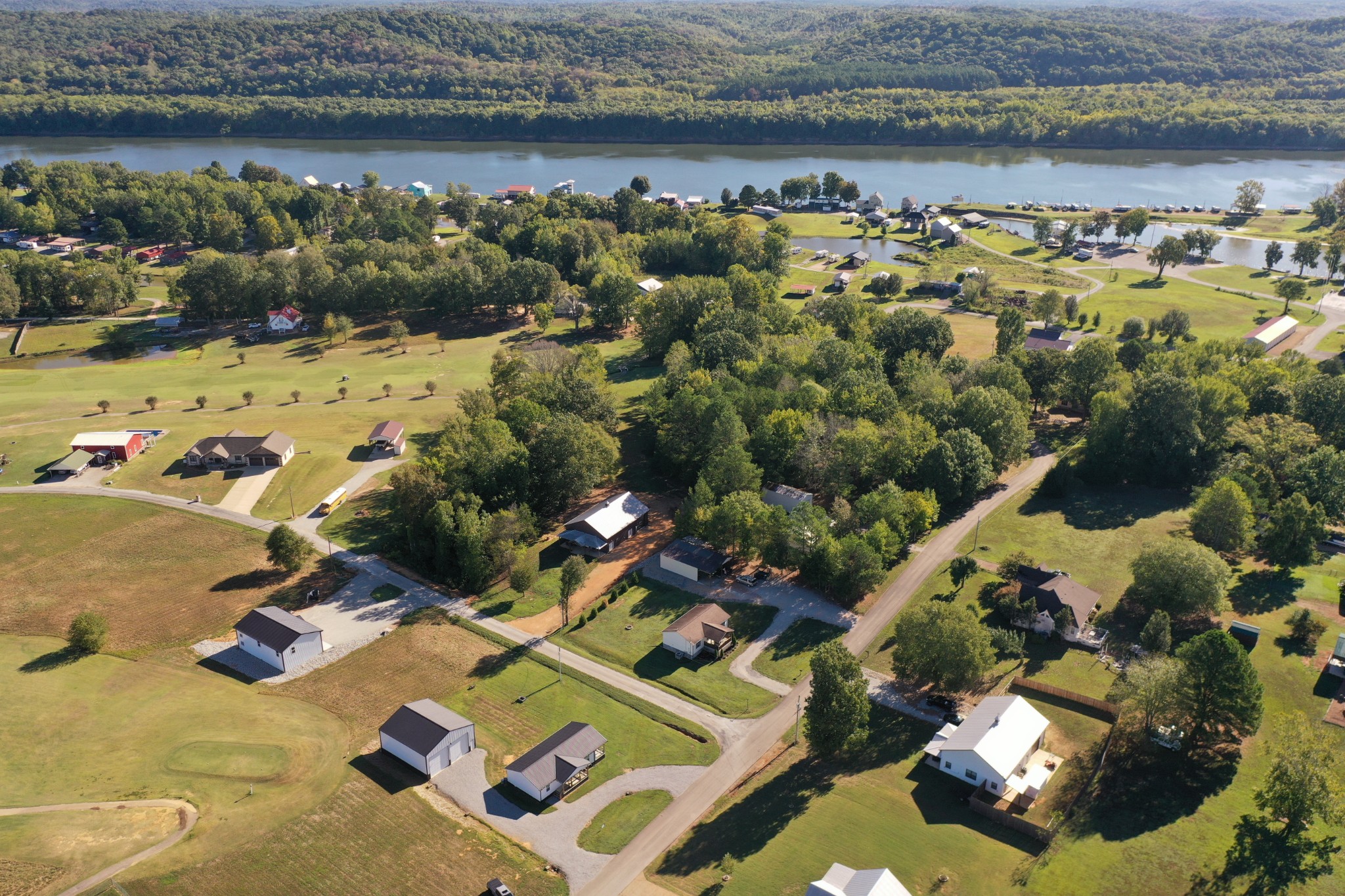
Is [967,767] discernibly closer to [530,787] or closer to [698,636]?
[698,636]

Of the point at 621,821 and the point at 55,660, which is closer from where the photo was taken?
the point at 621,821

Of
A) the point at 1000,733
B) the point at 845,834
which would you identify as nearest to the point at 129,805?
the point at 845,834

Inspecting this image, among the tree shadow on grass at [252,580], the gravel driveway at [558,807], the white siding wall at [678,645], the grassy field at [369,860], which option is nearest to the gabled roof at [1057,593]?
the white siding wall at [678,645]

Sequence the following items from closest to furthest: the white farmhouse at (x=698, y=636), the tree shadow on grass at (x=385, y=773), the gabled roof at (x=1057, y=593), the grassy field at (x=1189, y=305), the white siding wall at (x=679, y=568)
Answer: the tree shadow on grass at (x=385, y=773) < the white farmhouse at (x=698, y=636) < the gabled roof at (x=1057, y=593) < the white siding wall at (x=679, y=568) < the grassy field at (x=1189, y=305)

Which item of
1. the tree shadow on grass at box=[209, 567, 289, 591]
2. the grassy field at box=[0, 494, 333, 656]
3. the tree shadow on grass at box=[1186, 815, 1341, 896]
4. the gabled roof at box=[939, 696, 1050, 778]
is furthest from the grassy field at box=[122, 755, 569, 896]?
the tree shadow on grass at box=[1186, 815, 1341, 896]

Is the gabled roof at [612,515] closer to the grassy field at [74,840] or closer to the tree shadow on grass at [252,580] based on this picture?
the tree shadow on grass at [252,580]

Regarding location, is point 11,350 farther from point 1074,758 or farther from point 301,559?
point 1074,758

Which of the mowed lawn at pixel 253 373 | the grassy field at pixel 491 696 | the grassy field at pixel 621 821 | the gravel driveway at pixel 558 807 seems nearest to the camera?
the gravel driveway at pixel 558 807
